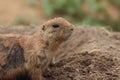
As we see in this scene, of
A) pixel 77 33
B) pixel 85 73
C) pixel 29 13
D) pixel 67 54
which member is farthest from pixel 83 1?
pixel 85 73

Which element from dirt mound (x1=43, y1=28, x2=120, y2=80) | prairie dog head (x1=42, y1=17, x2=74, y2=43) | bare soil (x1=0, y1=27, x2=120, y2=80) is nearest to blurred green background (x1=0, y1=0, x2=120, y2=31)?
bare soil (x1=0, y1=27, x2=120, y2=80)

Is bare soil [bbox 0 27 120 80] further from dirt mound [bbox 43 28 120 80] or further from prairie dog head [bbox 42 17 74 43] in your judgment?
prairie dog head [bbox 42 17 74 43]

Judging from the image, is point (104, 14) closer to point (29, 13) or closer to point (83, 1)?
point (83, 1)

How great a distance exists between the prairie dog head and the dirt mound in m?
0.72

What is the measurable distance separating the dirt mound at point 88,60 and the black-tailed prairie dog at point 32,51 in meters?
0.51

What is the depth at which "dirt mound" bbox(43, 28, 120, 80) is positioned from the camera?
299 inches

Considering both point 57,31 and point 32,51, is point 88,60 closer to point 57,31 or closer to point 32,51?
point 57,31

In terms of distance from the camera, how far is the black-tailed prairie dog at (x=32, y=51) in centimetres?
718

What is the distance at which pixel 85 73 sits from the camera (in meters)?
7.63

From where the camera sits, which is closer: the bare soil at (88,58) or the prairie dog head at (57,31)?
the prairie dog head at (57,31)

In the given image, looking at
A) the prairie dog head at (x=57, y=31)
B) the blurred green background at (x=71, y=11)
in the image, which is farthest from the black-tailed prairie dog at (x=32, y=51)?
the blurred green background at (x=71, y=11)

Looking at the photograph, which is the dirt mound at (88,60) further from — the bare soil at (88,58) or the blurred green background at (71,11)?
the blurred green background at (71,11)

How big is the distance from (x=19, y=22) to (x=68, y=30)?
8.08 meters

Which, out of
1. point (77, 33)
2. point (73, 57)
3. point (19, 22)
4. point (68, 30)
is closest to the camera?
point (68, 30)
